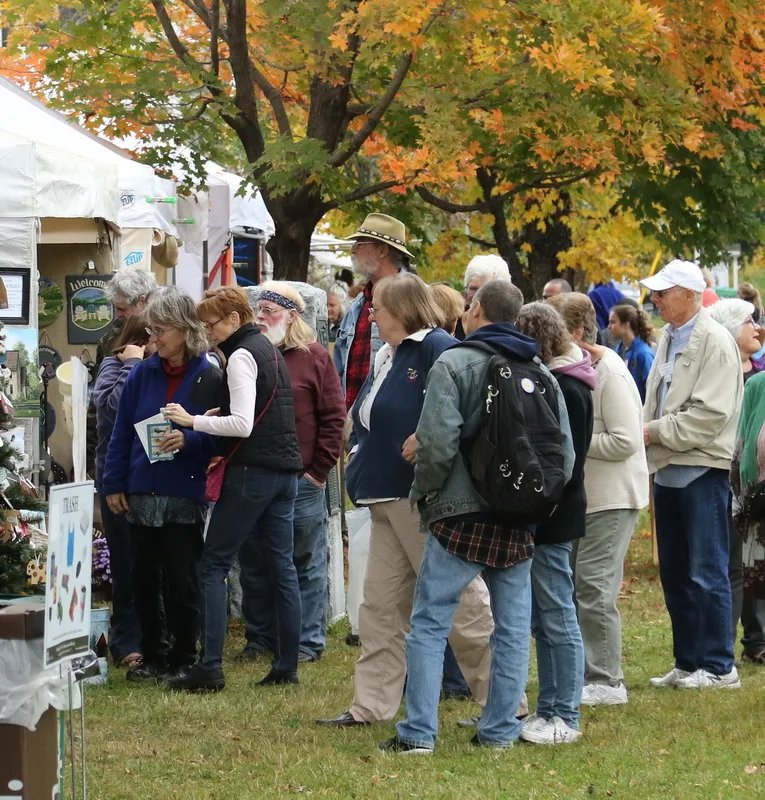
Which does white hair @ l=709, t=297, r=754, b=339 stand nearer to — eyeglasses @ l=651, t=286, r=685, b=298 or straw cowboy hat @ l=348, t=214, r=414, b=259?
eyeglasses @ l=651, t=286, r=685, b=298

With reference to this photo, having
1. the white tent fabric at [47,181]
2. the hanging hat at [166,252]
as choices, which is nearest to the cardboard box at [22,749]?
the white tent fabric at [47,181]

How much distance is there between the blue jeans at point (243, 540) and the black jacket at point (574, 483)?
1.64 metres

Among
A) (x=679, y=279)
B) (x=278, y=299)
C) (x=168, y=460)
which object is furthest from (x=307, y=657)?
(x=679, y=279)

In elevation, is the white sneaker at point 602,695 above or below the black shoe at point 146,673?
above

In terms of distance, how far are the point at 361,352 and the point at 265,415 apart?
753 millimetres

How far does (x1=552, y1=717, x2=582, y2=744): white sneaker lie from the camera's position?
609 cm

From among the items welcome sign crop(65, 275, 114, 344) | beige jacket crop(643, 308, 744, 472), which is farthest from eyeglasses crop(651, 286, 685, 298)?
welcome sign crop(65, 275, 114, 344)

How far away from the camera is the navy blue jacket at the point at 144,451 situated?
23.7ft

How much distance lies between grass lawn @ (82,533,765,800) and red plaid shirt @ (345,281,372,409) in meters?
1.59

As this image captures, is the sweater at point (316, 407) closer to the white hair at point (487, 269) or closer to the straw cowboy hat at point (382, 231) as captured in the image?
the straw cowboy hat at point (382, 231)

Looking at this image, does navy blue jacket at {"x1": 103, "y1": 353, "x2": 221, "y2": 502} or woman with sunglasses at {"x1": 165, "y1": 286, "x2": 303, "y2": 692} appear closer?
woman with sunglasses at {"x1": 165, "y1": 286, "x2": 303, "y2": 692}

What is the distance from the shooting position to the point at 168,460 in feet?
23.7

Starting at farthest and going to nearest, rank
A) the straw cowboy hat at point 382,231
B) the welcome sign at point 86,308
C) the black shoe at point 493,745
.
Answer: the welcome sign at point 86,308 → the straw cowboy hat at point 382,231 → the black shoe at point 493,745

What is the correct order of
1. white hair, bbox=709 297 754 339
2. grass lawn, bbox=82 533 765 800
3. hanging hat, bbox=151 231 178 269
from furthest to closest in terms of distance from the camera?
hanging hat, bbox=151 231 178 269 < white hair, bbox=709 297 754 339 < grass lawn, bbox=82 533 765 800
